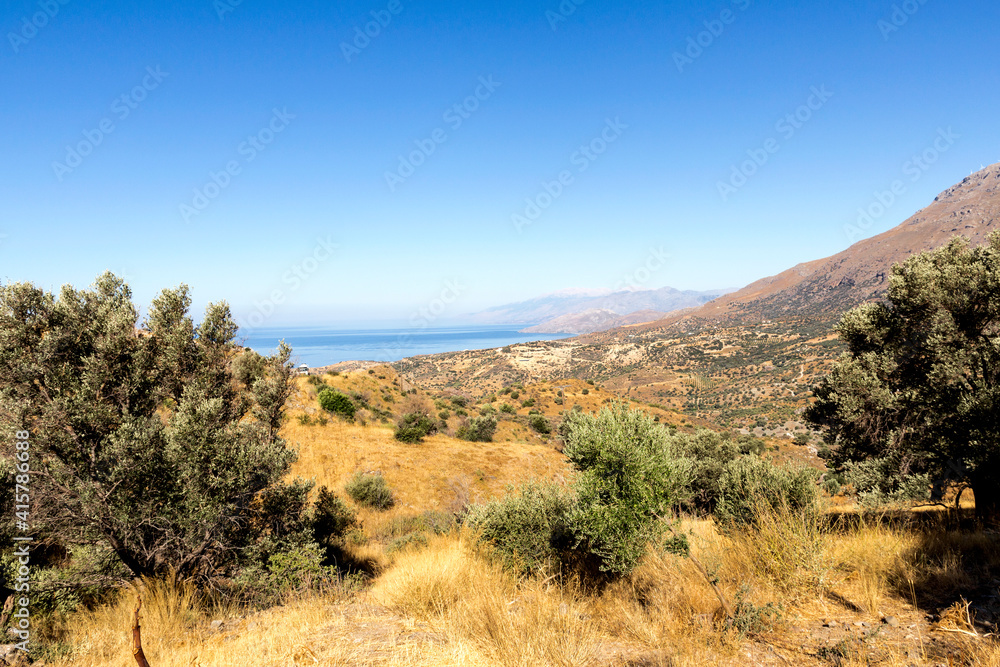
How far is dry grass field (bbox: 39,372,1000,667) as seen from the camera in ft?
13.3

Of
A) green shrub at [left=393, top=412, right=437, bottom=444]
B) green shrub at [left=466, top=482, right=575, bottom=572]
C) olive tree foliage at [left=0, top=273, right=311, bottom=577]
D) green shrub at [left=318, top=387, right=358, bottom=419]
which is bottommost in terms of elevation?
green shrub at [left=393, top=412, right=437, bottom=444]

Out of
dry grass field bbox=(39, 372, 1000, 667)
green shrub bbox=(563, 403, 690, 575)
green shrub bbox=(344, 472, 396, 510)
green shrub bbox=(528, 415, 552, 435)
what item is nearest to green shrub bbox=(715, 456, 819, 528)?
dry grass field bbox=(39, 372, 1000, 667)

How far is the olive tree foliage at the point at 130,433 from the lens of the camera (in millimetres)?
5910

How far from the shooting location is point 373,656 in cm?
427

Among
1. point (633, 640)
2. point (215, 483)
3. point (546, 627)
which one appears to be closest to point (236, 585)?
point (215, 483)

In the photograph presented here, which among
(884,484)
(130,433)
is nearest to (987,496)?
(884,484)

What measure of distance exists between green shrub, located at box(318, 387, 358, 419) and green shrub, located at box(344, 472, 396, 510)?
1088cm

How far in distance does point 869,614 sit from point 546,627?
3.81 meters

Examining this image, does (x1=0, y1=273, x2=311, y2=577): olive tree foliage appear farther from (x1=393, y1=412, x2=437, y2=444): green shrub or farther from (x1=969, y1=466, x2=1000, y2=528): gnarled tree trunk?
(x1=393, y1=412, x2=437, y2=444): green shrub

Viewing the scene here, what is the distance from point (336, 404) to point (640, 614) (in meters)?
24.8

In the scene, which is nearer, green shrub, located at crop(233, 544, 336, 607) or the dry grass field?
the dry grass field

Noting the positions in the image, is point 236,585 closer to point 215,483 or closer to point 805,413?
point 215,483

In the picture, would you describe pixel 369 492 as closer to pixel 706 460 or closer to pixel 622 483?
pixel 622 483

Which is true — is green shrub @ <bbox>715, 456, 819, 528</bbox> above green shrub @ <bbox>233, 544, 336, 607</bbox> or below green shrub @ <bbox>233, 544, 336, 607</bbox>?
below
